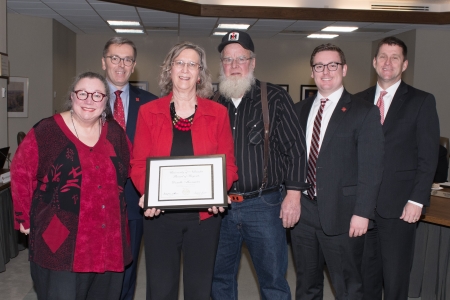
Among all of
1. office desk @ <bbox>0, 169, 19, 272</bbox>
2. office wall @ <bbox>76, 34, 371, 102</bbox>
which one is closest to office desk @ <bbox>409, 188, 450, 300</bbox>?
office desk @ <bbox>0, 169, 19, 272</bbox>

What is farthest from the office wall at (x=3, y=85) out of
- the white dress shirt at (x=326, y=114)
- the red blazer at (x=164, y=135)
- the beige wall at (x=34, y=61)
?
the white dress shirt at (x=326, y=114)

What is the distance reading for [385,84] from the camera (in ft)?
9.78

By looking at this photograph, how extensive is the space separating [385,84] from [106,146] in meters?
1.81

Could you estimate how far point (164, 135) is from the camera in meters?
2.34

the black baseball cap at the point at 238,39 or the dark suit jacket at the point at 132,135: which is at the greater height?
the black baseball cap at the point at 238,39

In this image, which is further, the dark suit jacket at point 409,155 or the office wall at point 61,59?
the office wall at point 61,59

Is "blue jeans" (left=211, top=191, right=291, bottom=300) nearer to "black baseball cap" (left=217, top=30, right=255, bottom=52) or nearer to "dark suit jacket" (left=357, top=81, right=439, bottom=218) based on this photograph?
"dark suit jacket" (left=357, top=81, right=439, bottom=218)

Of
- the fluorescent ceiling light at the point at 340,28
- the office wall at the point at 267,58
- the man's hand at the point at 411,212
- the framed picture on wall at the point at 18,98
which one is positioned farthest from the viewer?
the office wall at the point at 267,58

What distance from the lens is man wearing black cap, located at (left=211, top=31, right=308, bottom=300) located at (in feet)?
8.58

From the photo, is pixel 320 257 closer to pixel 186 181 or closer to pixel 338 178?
pixel 338 178

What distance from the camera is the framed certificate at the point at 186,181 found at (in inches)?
87.8

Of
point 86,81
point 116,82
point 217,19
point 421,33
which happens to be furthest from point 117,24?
point 86,81

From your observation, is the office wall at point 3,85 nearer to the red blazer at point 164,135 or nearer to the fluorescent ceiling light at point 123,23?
the fluorescent ceiling light at point 123,23

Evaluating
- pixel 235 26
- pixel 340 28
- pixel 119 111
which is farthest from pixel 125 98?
pixel 340 28
